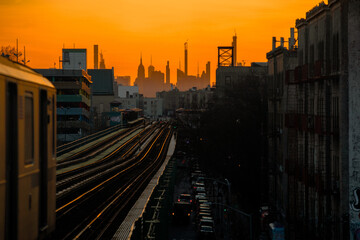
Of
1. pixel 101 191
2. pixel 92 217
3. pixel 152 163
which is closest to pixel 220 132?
pixel 152 163

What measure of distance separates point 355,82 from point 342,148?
127 inches

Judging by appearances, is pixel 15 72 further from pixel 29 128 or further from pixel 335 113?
pixel 335 113

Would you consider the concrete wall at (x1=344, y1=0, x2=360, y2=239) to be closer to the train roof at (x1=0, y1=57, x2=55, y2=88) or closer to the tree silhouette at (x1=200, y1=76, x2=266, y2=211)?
the train roof at (x1=0, y1=57, x2=55, y2=88)

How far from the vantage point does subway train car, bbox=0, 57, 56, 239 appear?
958cm

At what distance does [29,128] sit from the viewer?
11.1m

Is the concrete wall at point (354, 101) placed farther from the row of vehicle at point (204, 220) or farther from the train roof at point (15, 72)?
the train roof at point (15, 72)

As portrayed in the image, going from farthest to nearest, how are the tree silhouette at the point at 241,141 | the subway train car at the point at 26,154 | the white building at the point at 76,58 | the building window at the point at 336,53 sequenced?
the white building at the point at 76,58 → the tree silhouette at the point at 241,141 → the building window at the point at 336,53 → the subway train car at the point at 26,154

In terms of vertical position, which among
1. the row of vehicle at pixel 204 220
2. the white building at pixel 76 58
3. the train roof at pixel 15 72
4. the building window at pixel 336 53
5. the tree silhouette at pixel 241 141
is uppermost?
the white building at pixel 76 58

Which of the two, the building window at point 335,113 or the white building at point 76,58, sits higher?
the white building at point 76,58

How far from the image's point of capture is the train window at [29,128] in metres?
10.8

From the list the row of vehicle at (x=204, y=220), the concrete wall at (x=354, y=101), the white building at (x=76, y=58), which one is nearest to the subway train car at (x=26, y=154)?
the concrete wall at (x=354, y=101)

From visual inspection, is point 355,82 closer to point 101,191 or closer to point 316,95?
point 316,95

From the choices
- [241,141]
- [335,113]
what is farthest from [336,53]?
[241,141]

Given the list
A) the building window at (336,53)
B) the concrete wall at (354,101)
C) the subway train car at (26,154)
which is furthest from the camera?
the building window at (336,53)
